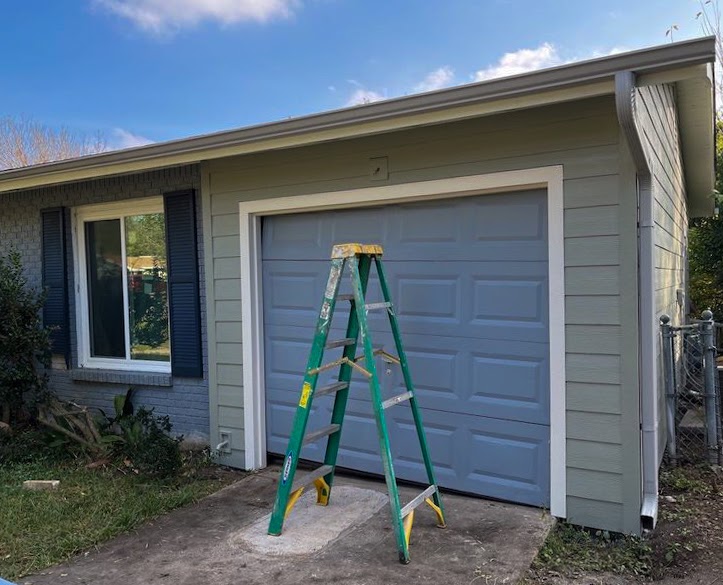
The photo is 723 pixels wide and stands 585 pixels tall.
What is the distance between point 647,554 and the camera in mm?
3297

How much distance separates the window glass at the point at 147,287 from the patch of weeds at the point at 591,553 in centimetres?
367

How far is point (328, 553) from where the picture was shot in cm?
333

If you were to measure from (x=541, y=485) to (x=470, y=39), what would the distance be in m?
16.9

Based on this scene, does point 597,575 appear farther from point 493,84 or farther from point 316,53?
point 316,53

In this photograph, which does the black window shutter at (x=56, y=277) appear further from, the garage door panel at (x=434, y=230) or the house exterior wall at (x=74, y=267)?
the garage door panel at (x=434, y=230)

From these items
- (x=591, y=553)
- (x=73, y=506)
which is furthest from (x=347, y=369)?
(x=73, y=506)

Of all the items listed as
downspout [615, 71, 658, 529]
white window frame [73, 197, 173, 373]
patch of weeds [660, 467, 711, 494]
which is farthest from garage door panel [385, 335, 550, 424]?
white window frame [73, 197, 173, 373]

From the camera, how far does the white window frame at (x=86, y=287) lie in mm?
5695

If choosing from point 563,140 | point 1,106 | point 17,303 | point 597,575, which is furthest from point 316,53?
point 597,575

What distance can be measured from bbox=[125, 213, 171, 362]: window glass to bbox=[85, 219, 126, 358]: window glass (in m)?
0.12

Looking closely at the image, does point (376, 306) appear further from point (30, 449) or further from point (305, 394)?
point (30, 449)

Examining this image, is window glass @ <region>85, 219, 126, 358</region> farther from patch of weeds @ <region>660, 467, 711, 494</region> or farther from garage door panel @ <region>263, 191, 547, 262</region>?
patch of weeds @ <region>660, 467, 711, 494</region>

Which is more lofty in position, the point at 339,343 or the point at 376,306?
the point at 376,306

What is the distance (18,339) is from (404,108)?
13.7 feet
